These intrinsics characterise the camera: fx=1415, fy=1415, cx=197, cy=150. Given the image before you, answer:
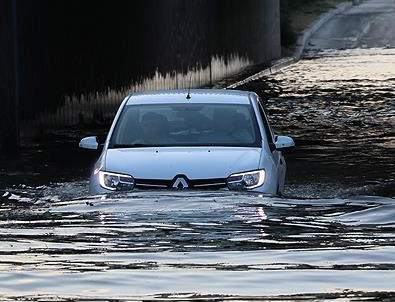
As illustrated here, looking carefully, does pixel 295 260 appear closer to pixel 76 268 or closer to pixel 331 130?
pixel 76 268

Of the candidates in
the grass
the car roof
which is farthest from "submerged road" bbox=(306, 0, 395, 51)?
the car roof

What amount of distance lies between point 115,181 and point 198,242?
374cm

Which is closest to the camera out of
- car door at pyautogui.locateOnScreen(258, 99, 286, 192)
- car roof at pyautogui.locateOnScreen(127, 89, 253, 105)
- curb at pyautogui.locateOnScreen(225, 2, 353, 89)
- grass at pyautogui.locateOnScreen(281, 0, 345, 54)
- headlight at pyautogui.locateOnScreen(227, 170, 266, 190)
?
headlight at pyautogui.locateOnScreen(227, 170, 266, 190)

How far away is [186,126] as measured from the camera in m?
14.3

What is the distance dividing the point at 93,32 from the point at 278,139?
13.1 meters

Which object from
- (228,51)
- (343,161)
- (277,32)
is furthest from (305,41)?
(343,161)

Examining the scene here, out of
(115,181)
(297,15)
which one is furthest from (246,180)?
(297,15)

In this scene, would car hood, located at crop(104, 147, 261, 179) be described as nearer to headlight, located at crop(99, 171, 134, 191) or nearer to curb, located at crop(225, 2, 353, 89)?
headlight, located at crop(99, 171, 134, 191)

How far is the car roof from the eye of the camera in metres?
14.9

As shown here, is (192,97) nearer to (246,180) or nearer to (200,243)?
(246,180)

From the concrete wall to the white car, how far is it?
23.1 ft

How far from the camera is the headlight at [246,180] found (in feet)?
42.6

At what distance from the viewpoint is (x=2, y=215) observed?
1230cm

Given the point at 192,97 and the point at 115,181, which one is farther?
the point at 192,97
